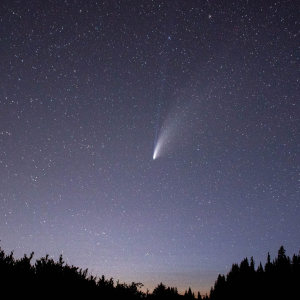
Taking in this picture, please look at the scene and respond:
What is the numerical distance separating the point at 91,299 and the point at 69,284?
2.69m

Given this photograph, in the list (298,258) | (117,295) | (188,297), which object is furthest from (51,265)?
(188,297)

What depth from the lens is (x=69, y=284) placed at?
13.4 metres

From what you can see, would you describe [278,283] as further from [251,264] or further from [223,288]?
[223,288]

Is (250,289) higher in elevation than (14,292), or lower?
higher

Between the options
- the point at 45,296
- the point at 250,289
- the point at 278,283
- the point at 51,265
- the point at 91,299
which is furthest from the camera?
the point at 250,289

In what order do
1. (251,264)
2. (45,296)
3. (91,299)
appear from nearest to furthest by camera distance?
(45,296), (91,299), (251,264)

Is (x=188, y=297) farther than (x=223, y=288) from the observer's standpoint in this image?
Yes

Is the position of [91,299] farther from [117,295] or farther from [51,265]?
[117,295]

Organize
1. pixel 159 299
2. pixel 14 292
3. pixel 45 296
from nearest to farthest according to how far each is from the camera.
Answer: pixel 14 292
pixel 45 296
pixel 159 299

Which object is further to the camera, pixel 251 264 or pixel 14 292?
pixel 251 264

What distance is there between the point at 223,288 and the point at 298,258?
15877 mm

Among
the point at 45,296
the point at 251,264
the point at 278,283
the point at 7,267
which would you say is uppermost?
the point at 251,264

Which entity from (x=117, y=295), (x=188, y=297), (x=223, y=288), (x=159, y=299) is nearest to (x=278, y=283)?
(x=223, y=288)

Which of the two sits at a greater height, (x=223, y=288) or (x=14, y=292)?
(x=223, y=288)
